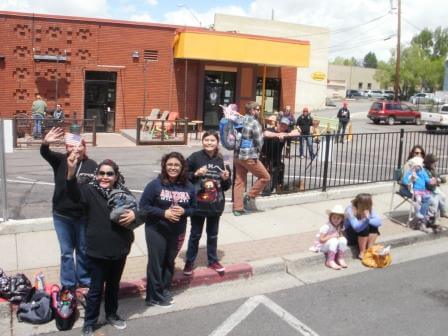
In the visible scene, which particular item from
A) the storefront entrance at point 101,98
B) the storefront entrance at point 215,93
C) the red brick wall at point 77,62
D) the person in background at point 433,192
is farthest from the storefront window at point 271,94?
the person in background at point 433,192

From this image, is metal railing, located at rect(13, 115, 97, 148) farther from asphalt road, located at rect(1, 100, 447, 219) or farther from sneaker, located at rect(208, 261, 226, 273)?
sneaker, located at rect(208, 261, 226, 273)

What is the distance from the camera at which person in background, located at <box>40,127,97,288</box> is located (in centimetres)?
495

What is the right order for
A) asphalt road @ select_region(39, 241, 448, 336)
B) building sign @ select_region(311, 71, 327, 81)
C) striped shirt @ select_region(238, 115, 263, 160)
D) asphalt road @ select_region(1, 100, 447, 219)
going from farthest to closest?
building sign @ select_region(311, 71, 327, 81) → asphalt road @ select_region(1, 100, 447, 219) → striped shirt @ select_region(238, 115, 263, 160) → asphalt road @ select_region(39, 241, 448, 336)

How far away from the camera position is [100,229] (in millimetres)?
4586

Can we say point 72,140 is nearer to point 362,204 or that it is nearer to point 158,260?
point 158,260

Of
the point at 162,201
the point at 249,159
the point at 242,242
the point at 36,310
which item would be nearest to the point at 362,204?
the point at 242,242

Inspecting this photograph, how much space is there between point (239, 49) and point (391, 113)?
15732mm

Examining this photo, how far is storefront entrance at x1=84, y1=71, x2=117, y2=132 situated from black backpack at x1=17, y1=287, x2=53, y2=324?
18118 mm

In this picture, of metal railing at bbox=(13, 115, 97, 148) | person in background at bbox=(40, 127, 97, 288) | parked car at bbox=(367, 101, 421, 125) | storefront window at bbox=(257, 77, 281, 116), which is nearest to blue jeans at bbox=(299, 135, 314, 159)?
person in background at bbox=(40, 127, 97, 288)

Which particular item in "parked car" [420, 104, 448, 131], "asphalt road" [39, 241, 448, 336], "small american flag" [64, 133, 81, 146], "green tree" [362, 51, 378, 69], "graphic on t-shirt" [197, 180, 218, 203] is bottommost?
"asphalt road" [39, 241, 448, 336]

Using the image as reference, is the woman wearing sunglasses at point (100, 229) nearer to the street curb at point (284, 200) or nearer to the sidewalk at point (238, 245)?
the sidewalk at point (238, 245)

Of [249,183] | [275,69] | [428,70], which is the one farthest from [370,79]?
[249,183]

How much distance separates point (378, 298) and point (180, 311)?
2.18m

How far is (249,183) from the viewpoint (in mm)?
10953
